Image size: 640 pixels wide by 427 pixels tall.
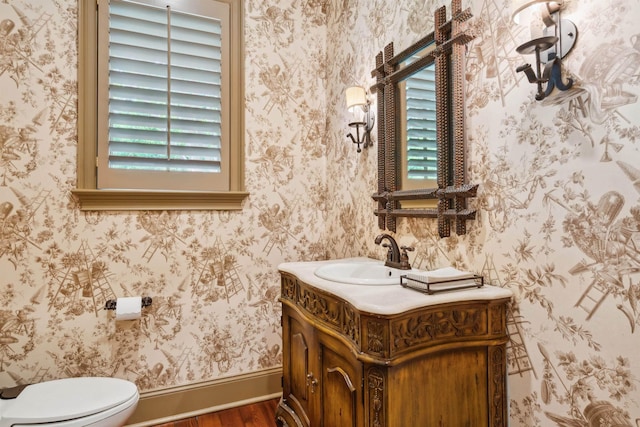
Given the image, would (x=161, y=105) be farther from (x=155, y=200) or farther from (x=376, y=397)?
(x=376, y=397)

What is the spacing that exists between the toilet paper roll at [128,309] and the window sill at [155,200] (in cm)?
50

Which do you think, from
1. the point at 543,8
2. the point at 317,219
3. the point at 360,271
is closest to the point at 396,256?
the point at 360,271

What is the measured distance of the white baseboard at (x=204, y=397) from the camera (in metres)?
2.11

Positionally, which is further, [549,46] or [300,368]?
[300,368]

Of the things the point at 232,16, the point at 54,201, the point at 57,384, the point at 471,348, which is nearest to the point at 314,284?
the point at 471,348

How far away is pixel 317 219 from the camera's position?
2.54m

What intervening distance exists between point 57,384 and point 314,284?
136 centimetres

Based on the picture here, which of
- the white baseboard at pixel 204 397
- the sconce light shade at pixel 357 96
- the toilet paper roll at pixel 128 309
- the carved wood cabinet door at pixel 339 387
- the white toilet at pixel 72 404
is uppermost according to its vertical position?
the sconce light shade at pixel 357 96

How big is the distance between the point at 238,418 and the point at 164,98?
1.91 m

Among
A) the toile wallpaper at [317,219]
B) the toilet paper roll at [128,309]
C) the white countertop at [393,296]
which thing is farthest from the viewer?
the toilet paper roll at [128,309]

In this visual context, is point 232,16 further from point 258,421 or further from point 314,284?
point 258,421

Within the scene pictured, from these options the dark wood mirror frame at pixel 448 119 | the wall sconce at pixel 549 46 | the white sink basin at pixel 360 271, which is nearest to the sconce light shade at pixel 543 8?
the wall sconce at pixel 549 46

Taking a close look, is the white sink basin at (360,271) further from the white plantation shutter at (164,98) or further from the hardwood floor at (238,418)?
the hardwood floor at (238,418)

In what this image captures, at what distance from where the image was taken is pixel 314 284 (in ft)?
4.70
